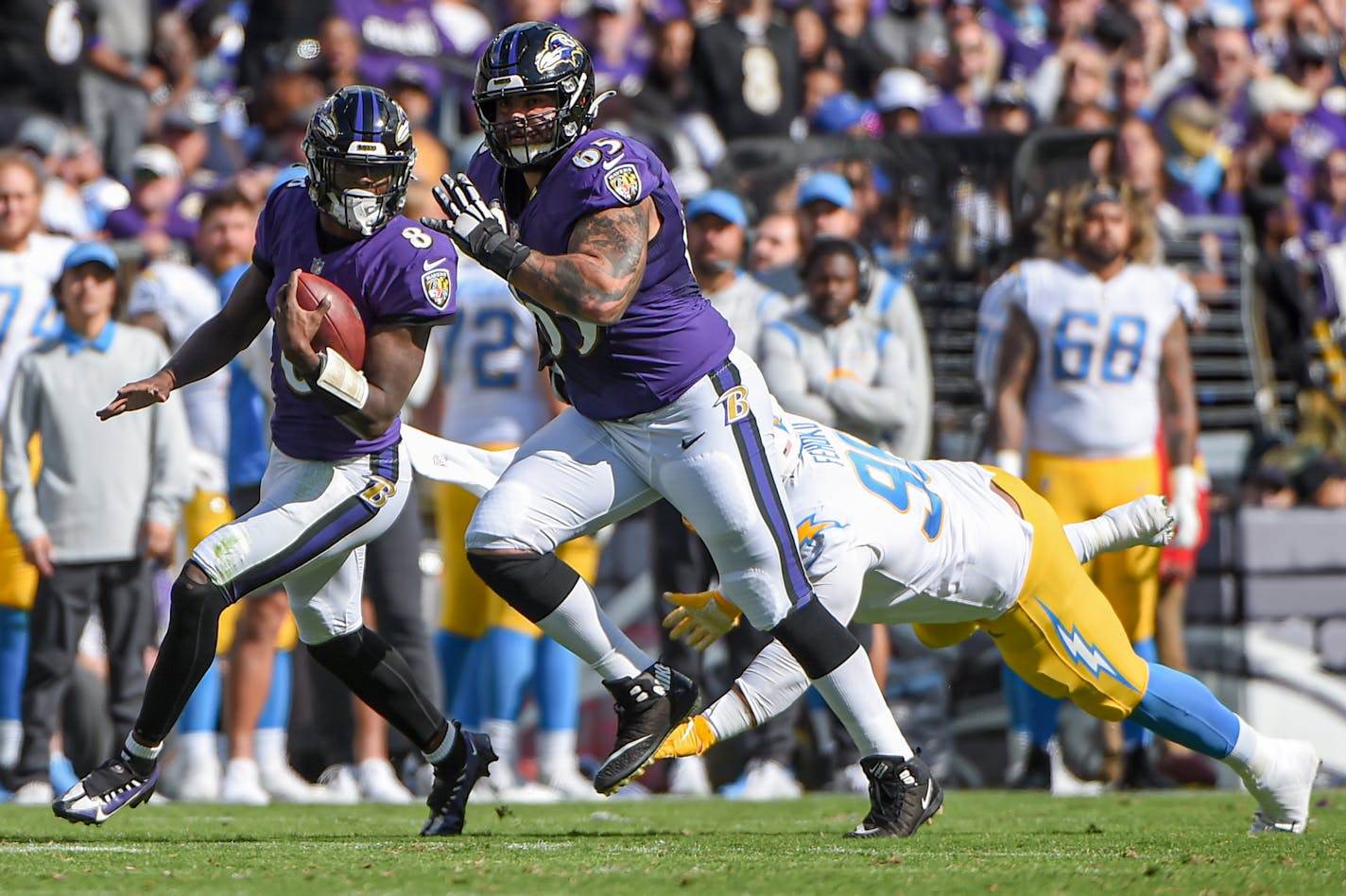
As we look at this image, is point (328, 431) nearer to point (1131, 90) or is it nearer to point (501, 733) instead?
point (501, 733)

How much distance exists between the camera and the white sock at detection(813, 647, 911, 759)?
5.33 meters

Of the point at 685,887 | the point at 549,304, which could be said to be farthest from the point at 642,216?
the point at 685,887

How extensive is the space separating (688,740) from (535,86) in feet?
5.70

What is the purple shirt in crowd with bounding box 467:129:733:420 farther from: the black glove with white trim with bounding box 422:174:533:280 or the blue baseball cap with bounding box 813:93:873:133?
the blue baseball cap with bounding box 813:93:873:133

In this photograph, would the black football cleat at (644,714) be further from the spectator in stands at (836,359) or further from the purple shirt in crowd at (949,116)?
the purple shirt in crowd at (949,116)

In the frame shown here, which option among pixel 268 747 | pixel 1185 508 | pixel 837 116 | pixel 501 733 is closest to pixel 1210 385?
pixel 837 116

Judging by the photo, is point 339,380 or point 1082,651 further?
point 1082,651

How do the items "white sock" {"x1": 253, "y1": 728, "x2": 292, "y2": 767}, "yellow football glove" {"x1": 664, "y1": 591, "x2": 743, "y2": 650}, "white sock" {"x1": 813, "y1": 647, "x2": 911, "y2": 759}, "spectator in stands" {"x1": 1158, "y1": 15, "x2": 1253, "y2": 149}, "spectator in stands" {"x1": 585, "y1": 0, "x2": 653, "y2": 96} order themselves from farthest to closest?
"spectator in stands" {"x1": 1158, "y1": 15, "x2": 1253, "y2": 149}
"spectator in stands" {"x1": 585, "y1": 0, "x2": 653, "y2": 96}
"white sock" {"x1": 253, "y1": 728, "x2": 292, "y2": 767}
"yellow football glove" {"x1": 664, "y1": 591, "x2": 743, "y2": 650}
"white sock" {"x1": 813, "y1": 647, "x2": 911, "y2": 759}

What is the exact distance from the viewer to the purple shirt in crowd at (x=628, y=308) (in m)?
5.26

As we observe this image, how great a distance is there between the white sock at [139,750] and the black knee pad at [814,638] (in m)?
1.65

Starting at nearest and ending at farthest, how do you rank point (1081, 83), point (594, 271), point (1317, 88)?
point (594, 271) < point (1081, 83) < point (1317, 88)

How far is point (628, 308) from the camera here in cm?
534

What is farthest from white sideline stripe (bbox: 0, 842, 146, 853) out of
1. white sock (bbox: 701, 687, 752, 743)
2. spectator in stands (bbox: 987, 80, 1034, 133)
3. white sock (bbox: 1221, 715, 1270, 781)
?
spectator in stands (bbox: 987, 80, 1034, 133)

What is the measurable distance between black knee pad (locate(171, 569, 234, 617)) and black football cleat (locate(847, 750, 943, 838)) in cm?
173
